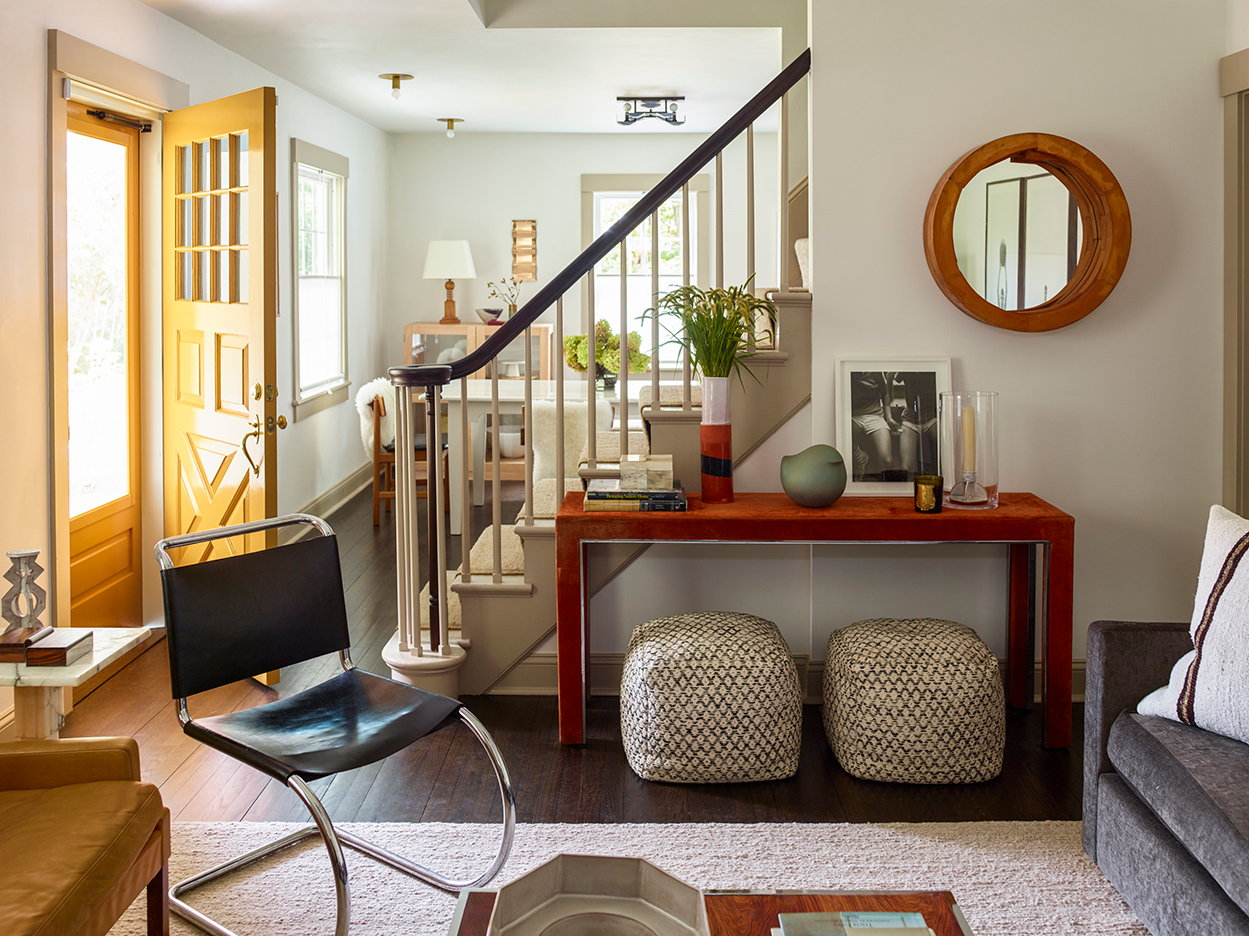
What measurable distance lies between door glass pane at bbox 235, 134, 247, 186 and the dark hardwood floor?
5.76 ft

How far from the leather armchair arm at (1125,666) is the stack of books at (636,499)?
1.18 meters

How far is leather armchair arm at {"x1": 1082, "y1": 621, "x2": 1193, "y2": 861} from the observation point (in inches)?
86.0

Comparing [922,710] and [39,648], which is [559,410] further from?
[39,648]

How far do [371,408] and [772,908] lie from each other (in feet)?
15.5

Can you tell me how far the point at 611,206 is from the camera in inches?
320

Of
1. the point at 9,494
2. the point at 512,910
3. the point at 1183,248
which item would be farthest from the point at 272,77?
the point at 512,910

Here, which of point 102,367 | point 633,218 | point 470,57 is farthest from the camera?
point 470,57

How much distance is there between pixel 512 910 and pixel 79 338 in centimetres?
310

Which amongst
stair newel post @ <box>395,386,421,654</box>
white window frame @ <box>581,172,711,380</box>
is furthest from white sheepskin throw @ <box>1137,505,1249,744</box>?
white window frame @ <box>581,172,711,380</box>

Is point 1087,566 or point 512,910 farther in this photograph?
point 1087,566

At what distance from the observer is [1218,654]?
1.97 metres

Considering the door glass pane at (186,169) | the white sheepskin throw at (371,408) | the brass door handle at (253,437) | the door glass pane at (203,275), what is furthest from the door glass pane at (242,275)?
the white sheepskin throw at (371,408)

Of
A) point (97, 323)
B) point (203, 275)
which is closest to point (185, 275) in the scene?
point (203, 275)

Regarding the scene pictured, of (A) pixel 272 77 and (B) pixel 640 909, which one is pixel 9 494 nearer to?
(B) pixel 640 909
